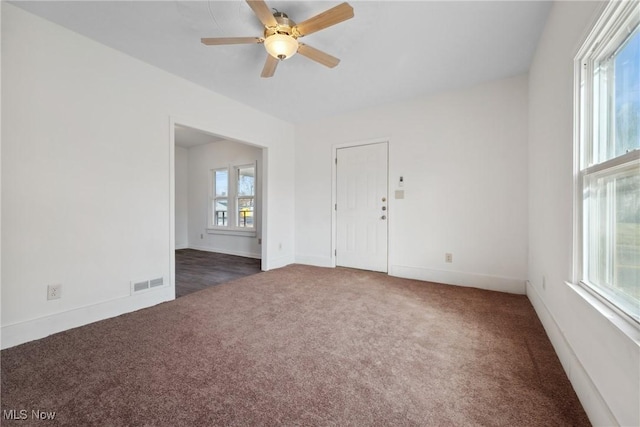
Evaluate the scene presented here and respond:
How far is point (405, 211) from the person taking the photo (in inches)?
144

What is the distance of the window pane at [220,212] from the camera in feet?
20.1

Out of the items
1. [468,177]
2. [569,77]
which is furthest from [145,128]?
[468,177]

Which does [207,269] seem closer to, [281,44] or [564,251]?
[281,44]

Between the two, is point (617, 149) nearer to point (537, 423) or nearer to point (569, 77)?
point (569, 77)

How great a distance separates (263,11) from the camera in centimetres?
164

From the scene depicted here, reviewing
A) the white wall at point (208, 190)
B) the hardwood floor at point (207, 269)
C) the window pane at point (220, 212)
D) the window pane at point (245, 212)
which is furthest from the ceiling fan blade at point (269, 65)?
the window pane at point (220, 212)

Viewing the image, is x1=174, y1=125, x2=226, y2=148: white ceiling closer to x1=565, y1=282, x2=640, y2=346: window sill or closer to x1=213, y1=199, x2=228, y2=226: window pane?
x1=213, y1=199, x2=228, y2=226: window pane

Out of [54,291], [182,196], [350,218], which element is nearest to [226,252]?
[182,196]

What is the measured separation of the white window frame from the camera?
18.1 ft

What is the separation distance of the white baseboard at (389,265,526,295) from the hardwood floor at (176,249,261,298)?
2.35 metres

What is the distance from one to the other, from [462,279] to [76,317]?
412 centimetres

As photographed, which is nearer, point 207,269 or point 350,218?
point 350,218

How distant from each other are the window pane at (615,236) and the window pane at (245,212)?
17.2ft

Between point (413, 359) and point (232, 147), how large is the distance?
549cm
